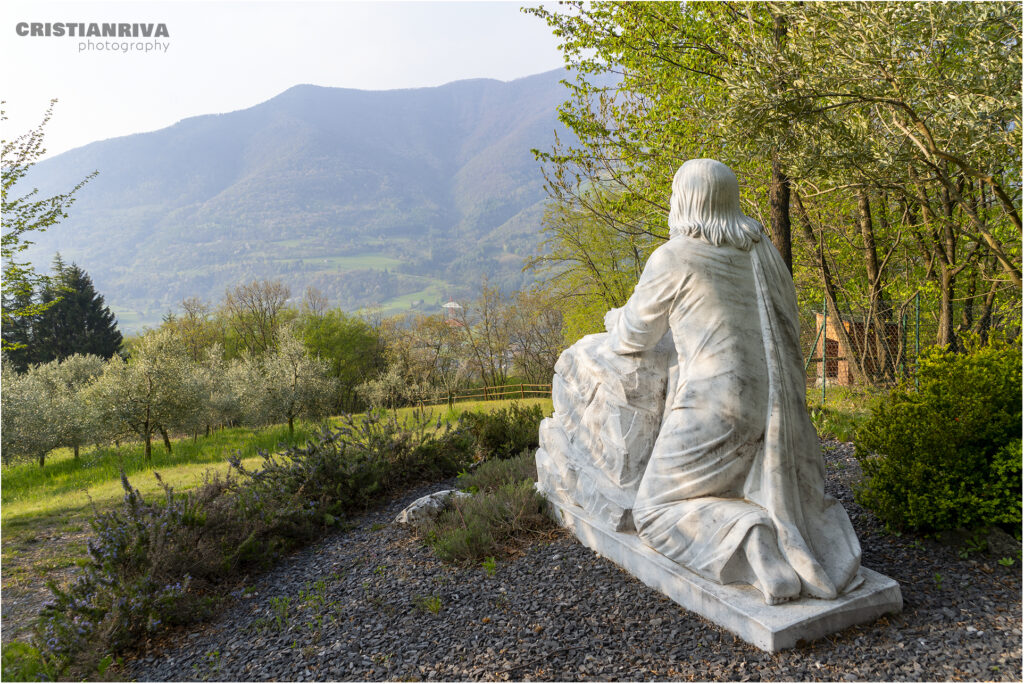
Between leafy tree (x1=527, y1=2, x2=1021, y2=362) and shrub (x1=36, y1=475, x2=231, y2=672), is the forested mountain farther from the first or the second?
shrub (x1=36, y1=475, x2=231, y2=672)

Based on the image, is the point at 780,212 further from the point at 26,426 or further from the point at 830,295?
the point at 26,426

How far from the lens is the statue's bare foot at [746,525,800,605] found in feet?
11.1

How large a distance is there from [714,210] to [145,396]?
1478cm

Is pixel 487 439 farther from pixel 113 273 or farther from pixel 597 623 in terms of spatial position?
pixel 113 273

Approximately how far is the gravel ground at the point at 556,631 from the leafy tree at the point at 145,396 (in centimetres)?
1145

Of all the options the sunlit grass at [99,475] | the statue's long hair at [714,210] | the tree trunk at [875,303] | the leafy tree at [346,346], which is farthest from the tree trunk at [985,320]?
the leafy tree at [346,346]

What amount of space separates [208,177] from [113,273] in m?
61.9

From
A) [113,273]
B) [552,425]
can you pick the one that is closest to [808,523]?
[552,425]

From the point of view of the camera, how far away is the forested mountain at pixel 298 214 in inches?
4498

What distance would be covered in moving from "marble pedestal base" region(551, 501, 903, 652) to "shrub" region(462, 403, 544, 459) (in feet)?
14.8

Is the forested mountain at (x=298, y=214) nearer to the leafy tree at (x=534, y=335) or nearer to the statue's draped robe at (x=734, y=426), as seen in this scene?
the leafy tree at (x=534, y=335)

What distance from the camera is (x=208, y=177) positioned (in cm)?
17938

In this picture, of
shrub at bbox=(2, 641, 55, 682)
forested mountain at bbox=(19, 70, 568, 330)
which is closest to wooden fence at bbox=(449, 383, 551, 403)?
shrub at bbox=(2, 641, 55, 682)

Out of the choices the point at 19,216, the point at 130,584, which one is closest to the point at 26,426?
the point at 19,216
